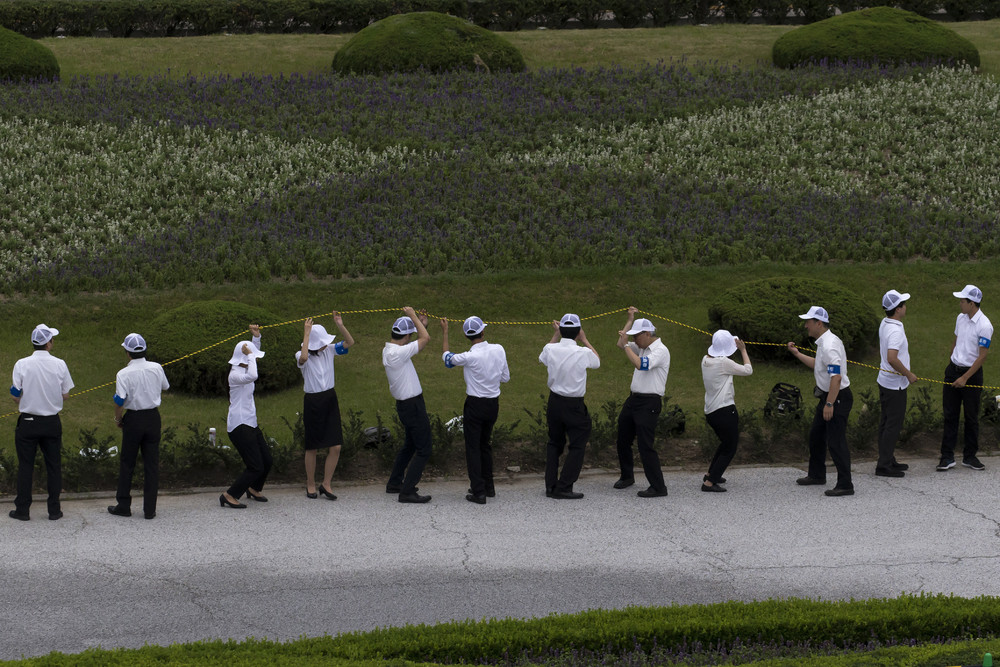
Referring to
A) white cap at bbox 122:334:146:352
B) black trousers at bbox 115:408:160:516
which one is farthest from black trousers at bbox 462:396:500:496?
white cap at bbox 122:334:146:352

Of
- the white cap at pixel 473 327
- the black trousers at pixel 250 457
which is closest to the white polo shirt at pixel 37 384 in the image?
the black trousers at pixel 250 457

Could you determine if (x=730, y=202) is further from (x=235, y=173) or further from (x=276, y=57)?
(x=276, y=57)

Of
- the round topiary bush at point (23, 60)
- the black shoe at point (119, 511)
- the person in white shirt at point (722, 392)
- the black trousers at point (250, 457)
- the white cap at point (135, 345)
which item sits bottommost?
the black shoe at point (119, 511)

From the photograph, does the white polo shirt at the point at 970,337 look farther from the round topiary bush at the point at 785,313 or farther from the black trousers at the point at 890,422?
the round topiary bush at the point at 785,313

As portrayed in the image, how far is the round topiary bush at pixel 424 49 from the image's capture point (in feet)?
84.1

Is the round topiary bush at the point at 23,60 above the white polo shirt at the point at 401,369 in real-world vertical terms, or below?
above

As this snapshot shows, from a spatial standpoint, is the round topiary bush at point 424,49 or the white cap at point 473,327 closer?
the white cap at point 473,327

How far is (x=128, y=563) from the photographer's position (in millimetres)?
9445

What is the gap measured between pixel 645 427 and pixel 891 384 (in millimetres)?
2678

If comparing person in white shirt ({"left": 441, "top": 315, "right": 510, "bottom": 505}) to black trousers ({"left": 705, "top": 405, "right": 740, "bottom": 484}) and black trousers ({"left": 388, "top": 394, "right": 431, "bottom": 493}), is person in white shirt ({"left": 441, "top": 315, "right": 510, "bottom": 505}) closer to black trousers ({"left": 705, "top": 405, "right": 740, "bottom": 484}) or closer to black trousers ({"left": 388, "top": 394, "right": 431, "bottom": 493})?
black trousers ({"left": 388, "top": 394, "right": 431, "bottom": 493})

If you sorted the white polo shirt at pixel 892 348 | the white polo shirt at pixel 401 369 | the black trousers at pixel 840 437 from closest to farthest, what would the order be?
1. the white polo shirt at pixel 401 369
2. the black trousers at pixel 840 437
3. the white polo shirt at pixel 892 348

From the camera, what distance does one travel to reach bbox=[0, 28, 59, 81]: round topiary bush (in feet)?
79.0

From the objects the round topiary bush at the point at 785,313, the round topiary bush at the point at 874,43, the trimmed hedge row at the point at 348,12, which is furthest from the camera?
the trimmed hedge row at the point at 348,12

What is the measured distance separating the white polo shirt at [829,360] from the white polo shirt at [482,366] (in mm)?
3010
